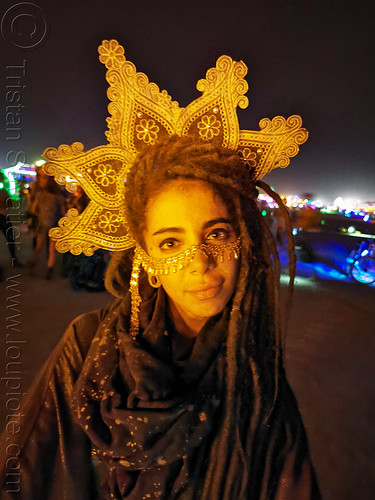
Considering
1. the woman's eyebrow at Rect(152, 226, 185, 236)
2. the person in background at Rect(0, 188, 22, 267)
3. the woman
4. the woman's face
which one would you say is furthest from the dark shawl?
the person in background at Rect(0, 188, 22, 267)

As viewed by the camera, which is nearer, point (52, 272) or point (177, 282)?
point (177, 282)

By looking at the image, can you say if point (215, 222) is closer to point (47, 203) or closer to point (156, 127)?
point (156, 127)

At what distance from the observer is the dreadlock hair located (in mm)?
1119

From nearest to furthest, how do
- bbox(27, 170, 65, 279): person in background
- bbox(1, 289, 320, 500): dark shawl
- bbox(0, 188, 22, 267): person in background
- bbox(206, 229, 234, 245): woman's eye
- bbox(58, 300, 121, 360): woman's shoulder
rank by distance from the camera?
bbox(1, 289, 320, 500): dark shawl < bbox(206, 229, 234, 245): woman's eye < bbox(58, 300, 121, 360): woman's shoulder < bbox(27, 170, 65, 279): person in background < bbox(0, 188, 22, 267): person in background

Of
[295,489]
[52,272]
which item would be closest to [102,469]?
[295,489]

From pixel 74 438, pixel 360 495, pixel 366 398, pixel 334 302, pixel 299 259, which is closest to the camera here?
pixel 74 438

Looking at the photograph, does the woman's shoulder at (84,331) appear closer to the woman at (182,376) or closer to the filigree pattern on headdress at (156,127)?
the woman at (182,376)

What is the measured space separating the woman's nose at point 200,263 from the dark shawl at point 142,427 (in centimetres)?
26

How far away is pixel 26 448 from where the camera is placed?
1153mm

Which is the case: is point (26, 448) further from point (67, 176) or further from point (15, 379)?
point (15, 379)

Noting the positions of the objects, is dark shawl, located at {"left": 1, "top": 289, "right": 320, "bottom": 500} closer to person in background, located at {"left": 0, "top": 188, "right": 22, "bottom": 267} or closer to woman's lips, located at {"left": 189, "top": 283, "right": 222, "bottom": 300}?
woman's lips, located at {"left": 189, "top": 283, "right": 222, "bottom": 300}

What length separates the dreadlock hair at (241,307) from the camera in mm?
1119

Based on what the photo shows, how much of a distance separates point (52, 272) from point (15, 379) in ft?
11.3

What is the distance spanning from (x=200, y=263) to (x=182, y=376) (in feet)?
1.51
